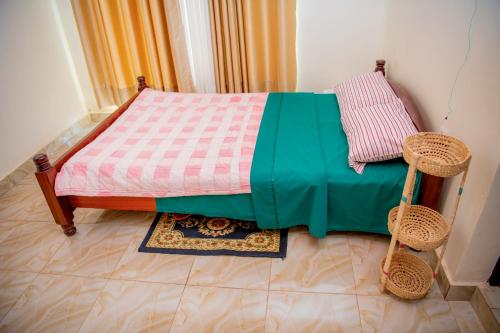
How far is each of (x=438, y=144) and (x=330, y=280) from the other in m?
0.92

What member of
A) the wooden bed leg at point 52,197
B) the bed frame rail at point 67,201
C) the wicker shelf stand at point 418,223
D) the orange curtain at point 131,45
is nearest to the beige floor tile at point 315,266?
the wicker shelf stand at point 418,223

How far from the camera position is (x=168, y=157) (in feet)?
7.09

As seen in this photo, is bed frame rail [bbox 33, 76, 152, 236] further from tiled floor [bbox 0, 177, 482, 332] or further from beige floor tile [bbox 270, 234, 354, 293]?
beige floor tile [bbox 270, 234, 354, 293]

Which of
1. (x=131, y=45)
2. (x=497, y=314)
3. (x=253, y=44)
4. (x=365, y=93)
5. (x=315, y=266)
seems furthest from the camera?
(x=131, y=45)

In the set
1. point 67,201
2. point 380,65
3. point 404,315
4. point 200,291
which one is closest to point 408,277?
point 404,315

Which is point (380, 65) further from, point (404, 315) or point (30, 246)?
point (30, 246)

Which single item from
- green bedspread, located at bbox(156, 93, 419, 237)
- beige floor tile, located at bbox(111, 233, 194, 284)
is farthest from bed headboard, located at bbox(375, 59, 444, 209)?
beige floor tile, located at bbox(111, 233, 194, 284)

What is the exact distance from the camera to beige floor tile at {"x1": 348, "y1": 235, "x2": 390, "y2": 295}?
1.82 meters

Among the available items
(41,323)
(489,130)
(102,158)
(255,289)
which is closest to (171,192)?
(102,158)

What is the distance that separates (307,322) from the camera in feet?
5.48

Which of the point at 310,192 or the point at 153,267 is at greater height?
the point at 310,192

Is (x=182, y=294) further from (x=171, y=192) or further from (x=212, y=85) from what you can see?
(x=212, y=85)

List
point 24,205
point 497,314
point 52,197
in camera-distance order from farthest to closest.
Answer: point 24,205 → point 52,197 → point 497,314

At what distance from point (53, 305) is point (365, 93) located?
2.42 meters
